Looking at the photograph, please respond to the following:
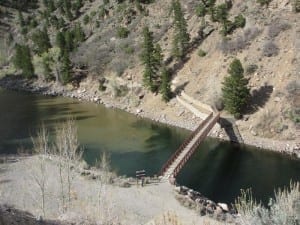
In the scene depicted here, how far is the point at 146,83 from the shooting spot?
90688mm

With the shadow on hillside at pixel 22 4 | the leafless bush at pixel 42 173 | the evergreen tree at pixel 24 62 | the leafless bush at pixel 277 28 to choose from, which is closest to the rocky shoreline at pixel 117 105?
the evergreen tree at pixel 24 62

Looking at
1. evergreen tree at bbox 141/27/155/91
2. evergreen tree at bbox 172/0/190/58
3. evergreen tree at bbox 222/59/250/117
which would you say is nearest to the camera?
evergreen tree at bbox 222/59/250/117

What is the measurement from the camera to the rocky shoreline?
67875 millimetres

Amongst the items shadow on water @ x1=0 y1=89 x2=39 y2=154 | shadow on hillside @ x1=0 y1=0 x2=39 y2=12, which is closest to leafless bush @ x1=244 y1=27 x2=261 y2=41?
shadow on water @ x1=0 y1=89 x2=39 y2=154

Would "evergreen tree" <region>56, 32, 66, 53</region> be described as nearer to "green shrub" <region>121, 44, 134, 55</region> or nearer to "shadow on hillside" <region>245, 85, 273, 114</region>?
"green shrub" <region>121, 44, 134, 55</region>

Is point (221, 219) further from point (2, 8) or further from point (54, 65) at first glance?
point (2, 8)

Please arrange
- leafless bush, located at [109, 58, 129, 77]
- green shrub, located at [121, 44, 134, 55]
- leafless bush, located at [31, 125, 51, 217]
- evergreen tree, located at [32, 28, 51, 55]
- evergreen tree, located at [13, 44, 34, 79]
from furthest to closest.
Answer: evergreen tree, located at [32, 28, 51, 55] < evergreen tree, located at [13, 44, 34, 79] < green shrub, located at [121, 44, 134, 55] < leafless bush, located at [109, 58, 129, 77] < leafless bush, located at [31, 125, 51, 217]

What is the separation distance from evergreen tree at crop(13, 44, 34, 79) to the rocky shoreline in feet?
6.30

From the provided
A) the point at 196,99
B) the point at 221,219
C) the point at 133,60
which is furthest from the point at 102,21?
the point at 221,219

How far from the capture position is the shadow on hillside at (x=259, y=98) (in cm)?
7562

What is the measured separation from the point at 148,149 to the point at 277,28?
1279 inches

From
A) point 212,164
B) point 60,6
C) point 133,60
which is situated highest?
point 60,6

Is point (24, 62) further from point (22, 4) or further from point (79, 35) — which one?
point (22, 4)

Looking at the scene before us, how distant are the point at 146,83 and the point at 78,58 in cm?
2663
